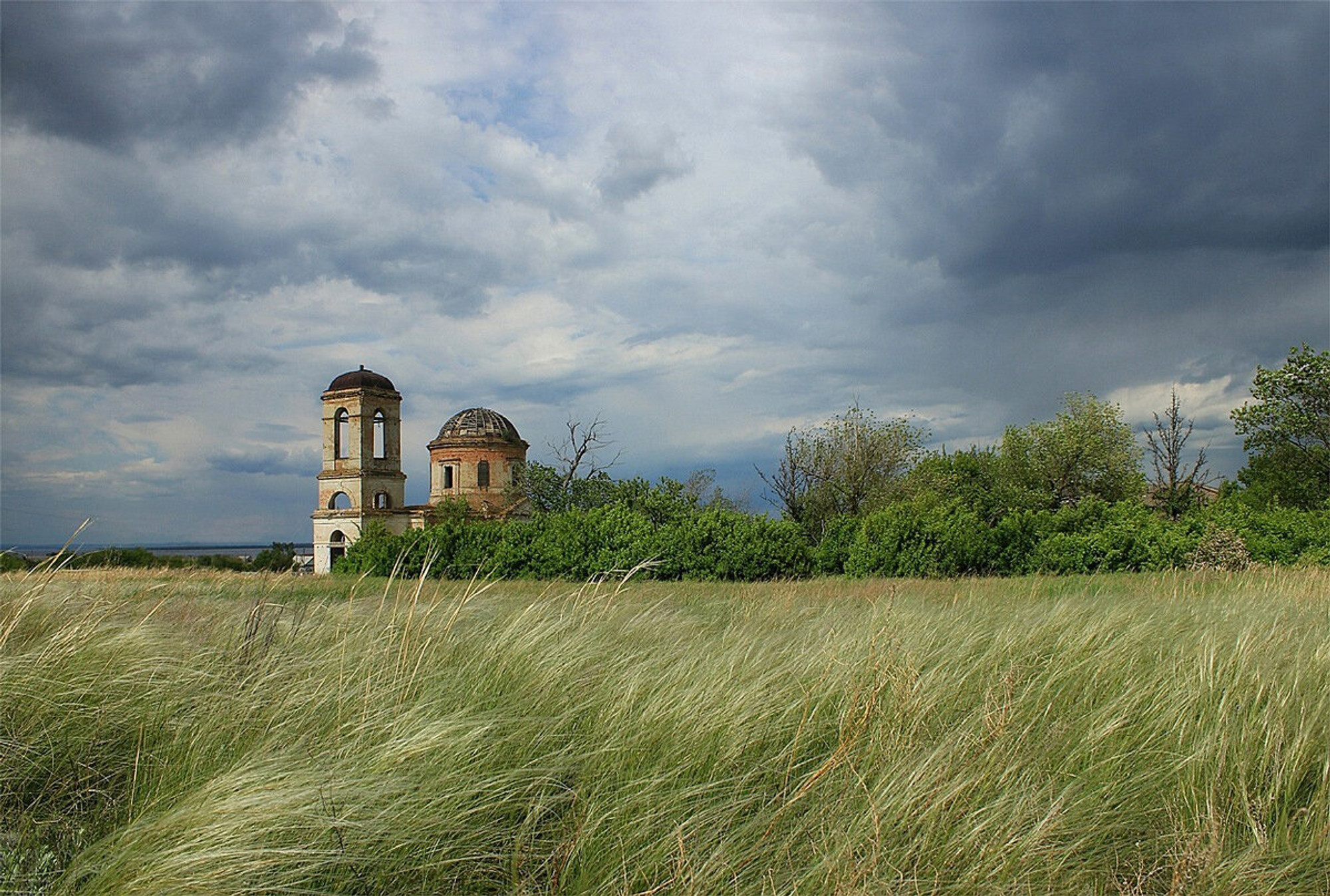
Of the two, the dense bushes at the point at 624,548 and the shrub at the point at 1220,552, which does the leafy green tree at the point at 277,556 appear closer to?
the dense bushes at the point at 624,548

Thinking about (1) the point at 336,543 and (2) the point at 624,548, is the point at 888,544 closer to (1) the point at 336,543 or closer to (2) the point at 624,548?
(2) the point at 624,548

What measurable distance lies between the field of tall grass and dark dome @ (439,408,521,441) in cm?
3225

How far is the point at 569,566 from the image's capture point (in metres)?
15.4

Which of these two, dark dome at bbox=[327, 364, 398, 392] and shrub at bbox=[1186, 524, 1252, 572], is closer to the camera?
shrub at bbox=[1186, 524, 1252, 572]

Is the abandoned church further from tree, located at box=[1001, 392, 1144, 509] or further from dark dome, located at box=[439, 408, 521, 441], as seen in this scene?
tree, located at box=[1001, 392, 1144, 509]

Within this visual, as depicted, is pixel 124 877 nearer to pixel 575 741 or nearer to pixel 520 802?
pixel 520 802

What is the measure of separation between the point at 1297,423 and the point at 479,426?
1184 inches

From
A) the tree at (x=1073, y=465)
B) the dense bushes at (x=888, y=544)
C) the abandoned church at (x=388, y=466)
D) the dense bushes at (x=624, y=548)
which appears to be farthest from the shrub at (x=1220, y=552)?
the abandoned church at (x=388, y=466)

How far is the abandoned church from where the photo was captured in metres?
34.6

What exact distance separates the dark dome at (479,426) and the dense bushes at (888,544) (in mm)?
20576

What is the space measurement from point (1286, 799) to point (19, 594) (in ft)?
20.6

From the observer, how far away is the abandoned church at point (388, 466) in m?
34.6

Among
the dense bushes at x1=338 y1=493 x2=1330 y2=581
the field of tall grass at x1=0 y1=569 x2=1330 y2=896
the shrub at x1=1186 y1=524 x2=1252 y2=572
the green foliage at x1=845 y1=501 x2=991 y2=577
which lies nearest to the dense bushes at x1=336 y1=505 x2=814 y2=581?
the dense bushes at x1=338 y1=493 x2=1330 y2=581

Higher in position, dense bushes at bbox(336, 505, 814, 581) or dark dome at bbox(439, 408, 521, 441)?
dark dome at bbox(439, 408, 521, 441)
